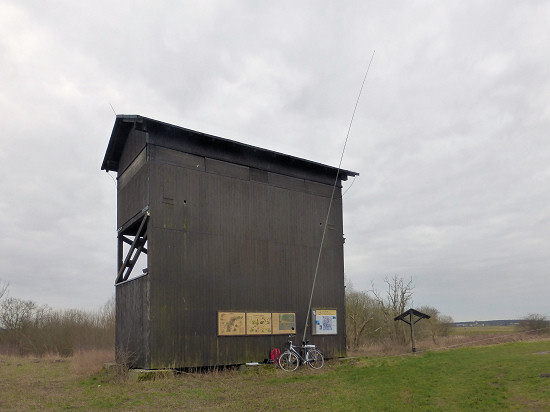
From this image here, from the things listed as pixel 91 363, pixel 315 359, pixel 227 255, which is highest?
pixel 227 255

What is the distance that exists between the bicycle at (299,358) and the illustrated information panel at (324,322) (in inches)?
47.9

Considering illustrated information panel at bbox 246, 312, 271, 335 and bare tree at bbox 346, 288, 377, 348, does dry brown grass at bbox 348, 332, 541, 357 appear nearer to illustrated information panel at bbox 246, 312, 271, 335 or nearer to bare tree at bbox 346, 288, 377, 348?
bare tree at bbox 346, 288, 377, 348

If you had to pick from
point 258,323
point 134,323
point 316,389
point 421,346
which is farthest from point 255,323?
point 421,346

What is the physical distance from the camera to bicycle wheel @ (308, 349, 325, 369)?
66.1 feet

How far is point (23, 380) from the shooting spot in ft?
59.5

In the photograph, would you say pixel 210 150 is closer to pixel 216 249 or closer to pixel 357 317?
pixel 216 249

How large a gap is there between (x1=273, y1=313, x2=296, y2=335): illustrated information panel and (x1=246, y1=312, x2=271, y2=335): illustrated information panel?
1.17 feet

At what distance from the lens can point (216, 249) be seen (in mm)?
19484

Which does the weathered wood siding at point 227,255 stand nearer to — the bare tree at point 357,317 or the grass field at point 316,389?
the grass field at point 316,389

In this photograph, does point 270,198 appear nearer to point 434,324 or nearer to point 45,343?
point 45,343

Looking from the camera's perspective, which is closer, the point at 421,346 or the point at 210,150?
the point at 210,150

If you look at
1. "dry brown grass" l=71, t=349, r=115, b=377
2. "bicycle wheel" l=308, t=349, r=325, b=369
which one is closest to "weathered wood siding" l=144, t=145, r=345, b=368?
"bicycle wheel" l=308, t=349, r=325, b=369

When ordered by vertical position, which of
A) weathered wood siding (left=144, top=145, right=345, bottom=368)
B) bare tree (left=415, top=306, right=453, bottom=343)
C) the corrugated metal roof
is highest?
the corrugated metal roof

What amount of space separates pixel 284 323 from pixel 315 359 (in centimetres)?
190
